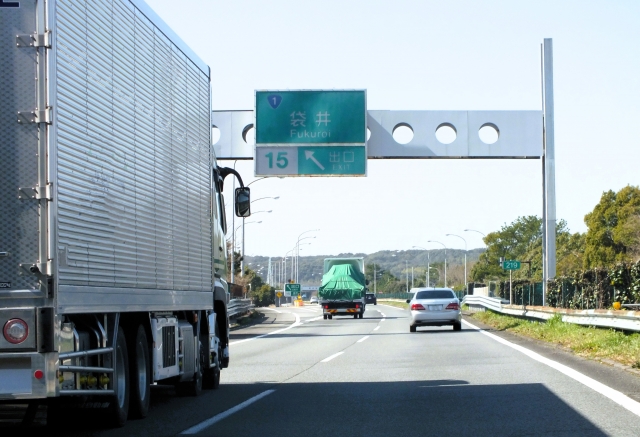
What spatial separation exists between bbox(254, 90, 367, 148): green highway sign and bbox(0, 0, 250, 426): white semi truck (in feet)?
51.2

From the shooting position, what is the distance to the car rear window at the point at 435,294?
3253 cm

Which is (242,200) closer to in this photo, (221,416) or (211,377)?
(211,377)

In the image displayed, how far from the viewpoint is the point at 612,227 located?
73.7 m

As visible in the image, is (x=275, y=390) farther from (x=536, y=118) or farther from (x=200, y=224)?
(x=536, y=118)

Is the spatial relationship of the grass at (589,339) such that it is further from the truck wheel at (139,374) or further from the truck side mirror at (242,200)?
the truck wheel at (139,374)

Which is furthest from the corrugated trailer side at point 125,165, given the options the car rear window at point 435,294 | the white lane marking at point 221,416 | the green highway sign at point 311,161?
the car rear window at point 435,294

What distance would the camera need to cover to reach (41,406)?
786 centimetres

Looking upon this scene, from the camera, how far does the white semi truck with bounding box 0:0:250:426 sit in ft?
23.5

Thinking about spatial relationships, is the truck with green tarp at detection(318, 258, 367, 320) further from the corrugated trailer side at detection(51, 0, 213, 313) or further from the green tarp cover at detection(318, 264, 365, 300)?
the corrugated trailer side at detection(51, 0, 213, 313)

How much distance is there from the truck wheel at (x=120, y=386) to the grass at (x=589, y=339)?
338 inches

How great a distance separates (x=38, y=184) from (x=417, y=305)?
25532 mm

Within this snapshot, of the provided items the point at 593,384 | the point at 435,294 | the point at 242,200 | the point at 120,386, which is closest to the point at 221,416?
the point at 120,386

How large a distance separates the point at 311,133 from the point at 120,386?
62.7 ft

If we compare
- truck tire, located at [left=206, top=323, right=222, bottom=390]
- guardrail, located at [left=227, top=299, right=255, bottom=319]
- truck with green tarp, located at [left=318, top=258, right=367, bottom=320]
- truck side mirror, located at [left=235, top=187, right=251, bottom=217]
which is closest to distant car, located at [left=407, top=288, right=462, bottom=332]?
guardrail, located at [left=227, top=299, right=255, bottom=319]
